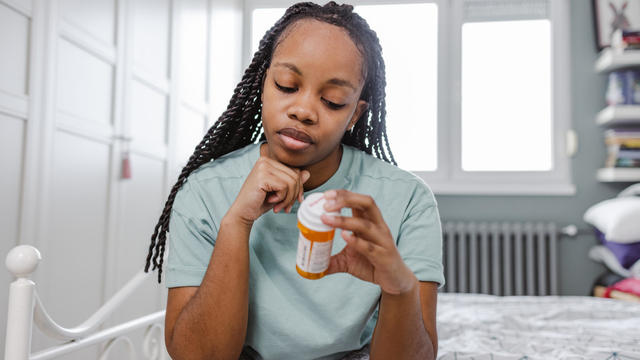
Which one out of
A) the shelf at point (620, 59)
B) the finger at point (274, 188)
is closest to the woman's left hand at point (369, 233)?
the finger at point (274, 188)

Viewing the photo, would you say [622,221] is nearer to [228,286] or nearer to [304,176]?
[304,176]

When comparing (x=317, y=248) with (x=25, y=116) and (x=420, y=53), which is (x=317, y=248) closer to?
(x=25, y=116)

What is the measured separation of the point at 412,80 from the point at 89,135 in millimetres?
2185

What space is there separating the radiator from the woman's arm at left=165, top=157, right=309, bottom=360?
2472mm

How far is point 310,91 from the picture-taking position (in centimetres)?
78

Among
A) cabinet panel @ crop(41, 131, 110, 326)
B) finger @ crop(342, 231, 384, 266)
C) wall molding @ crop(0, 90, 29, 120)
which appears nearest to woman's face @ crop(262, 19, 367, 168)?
finger @ crop(342, 231, 384, 266)

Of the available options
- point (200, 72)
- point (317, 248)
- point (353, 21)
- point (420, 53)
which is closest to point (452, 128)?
point (420, 53)

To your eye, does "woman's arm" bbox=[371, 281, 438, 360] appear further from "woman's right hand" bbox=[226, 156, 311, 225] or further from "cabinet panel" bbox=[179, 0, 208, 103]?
"cabinet panel" bbox=[179, 0, 208, 103]

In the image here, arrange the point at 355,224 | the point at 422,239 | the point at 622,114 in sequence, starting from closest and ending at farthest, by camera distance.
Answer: the point at 355,224 → the point at 422,239 → the point at 622,114

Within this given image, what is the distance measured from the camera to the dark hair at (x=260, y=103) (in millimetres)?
859

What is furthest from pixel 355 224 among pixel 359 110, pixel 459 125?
pixel 459 125

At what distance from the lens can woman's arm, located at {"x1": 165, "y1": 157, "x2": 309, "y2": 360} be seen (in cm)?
74

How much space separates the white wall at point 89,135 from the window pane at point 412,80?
1326 millimetres

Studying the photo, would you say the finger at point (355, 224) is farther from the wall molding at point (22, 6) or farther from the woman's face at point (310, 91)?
the wall molding at point (22, 6)
